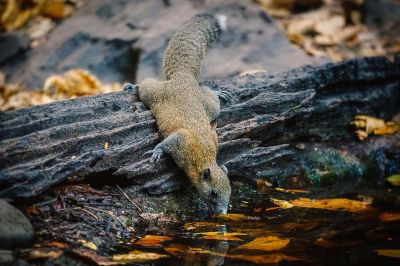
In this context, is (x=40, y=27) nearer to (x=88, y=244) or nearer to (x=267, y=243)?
(x=88, y=244)

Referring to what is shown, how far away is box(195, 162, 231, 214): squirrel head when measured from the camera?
498 centimetres

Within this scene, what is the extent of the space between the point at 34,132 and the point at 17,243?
1.36 meters

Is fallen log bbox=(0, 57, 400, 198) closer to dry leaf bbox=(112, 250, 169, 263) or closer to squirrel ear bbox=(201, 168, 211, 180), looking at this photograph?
squirrel ear bbox=(201, 168, 211, 180)

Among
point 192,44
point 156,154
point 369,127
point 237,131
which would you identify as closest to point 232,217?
point 156,154

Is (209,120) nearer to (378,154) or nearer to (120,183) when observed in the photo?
(120,183)

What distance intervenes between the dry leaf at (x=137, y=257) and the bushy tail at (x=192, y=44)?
305 centimetres

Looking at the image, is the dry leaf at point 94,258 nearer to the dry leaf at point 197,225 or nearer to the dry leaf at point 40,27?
the dry leaf at point 197,225

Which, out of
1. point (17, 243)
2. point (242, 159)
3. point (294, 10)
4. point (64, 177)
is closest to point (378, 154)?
point (242, 159)

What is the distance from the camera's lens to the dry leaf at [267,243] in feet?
→ 13.1

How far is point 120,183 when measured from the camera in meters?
4.76

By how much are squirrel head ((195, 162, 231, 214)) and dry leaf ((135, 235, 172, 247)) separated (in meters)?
0.97

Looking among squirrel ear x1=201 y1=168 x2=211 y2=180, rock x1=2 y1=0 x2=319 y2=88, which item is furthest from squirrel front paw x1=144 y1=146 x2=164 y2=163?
rock x1=2 y1=0 x2=319 y2=88

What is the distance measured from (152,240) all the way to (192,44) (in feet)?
10.7

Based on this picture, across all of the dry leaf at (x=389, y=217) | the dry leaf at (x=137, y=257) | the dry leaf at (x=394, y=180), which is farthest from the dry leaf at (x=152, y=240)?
the dry leaf at (x=394, y=180)
